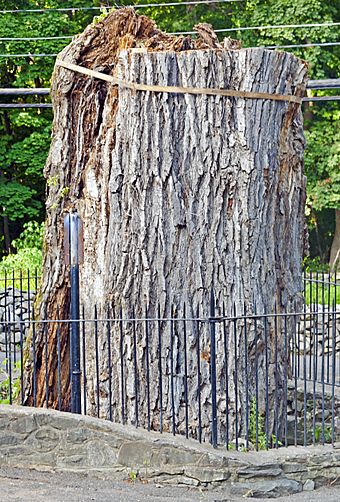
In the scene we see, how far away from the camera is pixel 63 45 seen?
23891 mm

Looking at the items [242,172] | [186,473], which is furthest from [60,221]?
[186,473]

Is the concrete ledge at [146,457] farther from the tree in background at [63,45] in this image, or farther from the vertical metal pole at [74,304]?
the tree in background at [63,45]

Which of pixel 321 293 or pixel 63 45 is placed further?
pixel 63 45

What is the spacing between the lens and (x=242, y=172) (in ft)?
24.4

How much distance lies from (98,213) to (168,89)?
46.6 inches

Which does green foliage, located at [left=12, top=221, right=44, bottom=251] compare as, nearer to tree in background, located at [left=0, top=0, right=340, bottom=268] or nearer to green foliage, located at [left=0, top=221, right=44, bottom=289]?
green foliage, located at [left=0, top=221, right=44, bottom=289]

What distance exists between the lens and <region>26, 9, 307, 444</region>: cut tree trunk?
7418 millimetres

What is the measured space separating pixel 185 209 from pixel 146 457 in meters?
1.96

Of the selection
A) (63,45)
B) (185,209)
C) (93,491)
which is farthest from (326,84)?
(63,45)

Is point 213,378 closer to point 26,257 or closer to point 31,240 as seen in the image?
point 26,257

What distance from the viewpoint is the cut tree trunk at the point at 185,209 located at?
7418 mm

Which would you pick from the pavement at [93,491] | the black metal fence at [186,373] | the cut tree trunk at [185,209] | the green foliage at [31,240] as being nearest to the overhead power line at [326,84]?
the cut tree trunk at [185,209]

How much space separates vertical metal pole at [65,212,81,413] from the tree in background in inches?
650

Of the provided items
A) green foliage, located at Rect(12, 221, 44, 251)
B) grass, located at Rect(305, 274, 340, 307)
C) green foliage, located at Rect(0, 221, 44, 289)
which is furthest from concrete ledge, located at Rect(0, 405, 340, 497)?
green foliage, located at Rect(12, 221, 44, 251)
